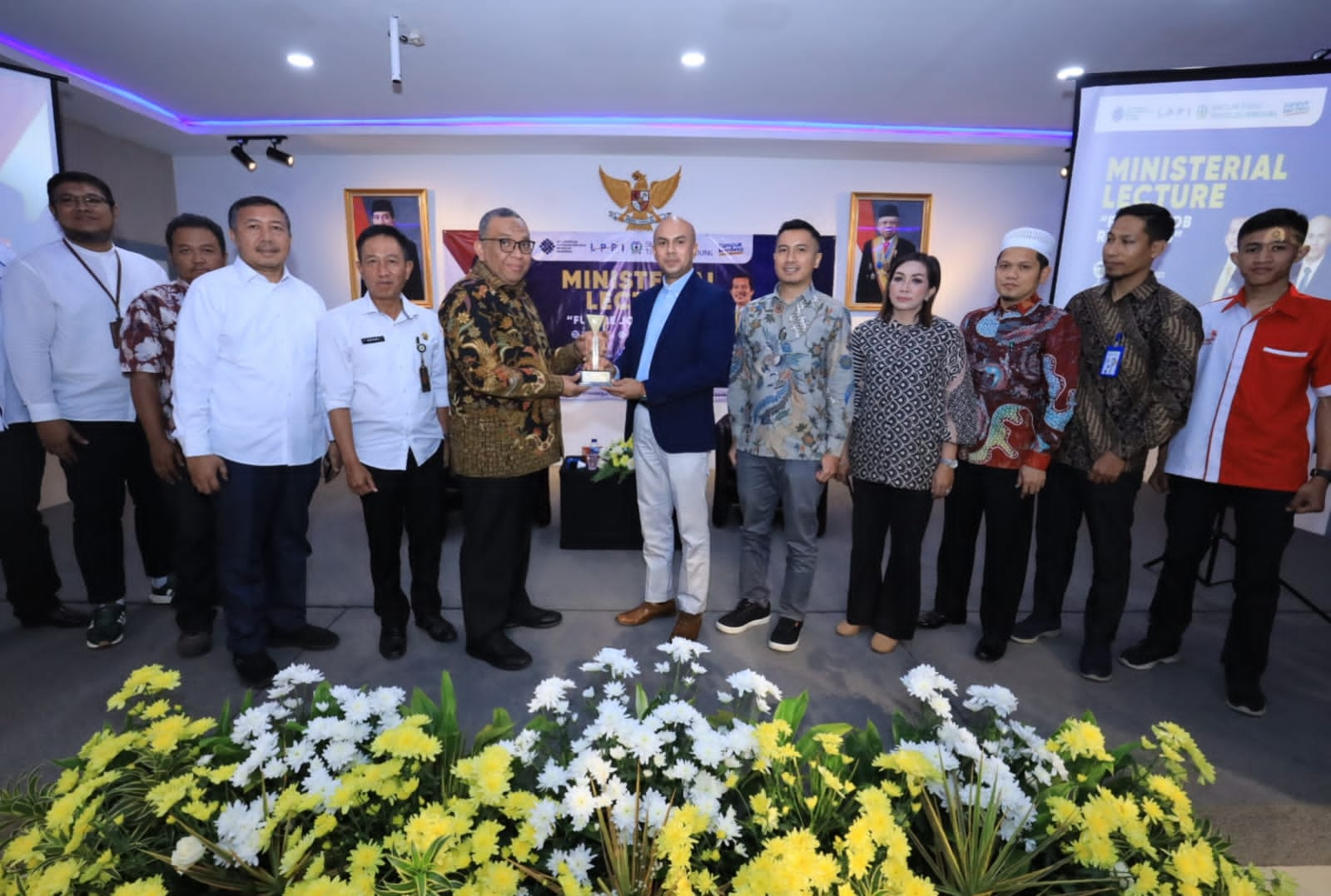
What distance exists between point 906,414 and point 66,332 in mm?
3432

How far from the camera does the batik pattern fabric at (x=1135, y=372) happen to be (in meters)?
2.27

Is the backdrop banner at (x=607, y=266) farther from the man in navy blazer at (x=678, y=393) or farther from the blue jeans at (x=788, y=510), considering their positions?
the blue jeans at (x=788, y=510)

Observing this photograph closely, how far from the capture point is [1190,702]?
2.37m

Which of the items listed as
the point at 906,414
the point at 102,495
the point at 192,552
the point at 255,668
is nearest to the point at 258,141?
the point at 102,495

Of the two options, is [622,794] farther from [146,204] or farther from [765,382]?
[146,204]

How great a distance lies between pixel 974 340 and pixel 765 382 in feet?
2.87

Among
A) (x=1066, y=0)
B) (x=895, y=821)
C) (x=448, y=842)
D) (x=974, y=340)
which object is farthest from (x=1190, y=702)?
(x=1066, y=0)

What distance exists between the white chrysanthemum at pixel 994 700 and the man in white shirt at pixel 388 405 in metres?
2.03

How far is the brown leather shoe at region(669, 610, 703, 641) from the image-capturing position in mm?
2721

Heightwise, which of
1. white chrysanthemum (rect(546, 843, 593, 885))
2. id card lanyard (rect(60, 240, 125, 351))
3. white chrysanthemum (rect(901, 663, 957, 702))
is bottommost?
white chrysanthemum (rect(546, 843, 593, 885))

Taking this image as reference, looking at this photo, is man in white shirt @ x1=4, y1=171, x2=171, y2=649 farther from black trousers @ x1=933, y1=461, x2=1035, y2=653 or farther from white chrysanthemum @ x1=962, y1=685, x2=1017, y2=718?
black trousers @ x1=933, y1=461, x2=1035, y2=653

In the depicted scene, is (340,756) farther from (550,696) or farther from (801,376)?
(801,376)

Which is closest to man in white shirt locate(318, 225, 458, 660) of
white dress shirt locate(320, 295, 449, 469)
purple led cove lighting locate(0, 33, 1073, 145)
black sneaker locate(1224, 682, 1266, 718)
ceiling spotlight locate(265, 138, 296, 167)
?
white dress shirt locate(320, 295, 449, 469)

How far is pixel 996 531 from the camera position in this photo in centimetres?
259
